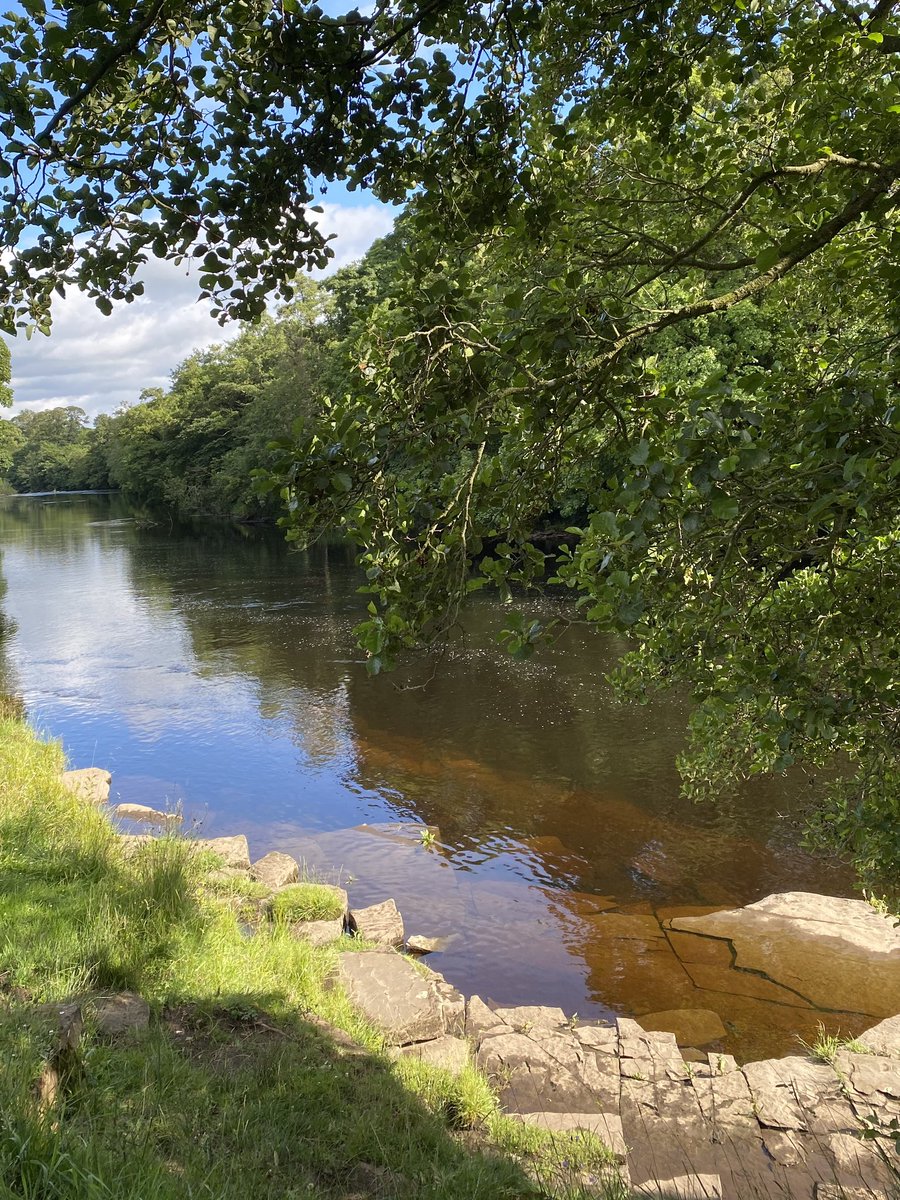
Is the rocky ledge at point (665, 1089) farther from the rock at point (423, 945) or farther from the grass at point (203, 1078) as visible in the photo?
the rock at point (423, 945)

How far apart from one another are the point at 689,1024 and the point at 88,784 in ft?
27.0

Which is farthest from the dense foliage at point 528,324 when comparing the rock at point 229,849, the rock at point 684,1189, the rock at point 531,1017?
the rock at point 229,849

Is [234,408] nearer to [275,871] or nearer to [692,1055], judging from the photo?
[275,871]

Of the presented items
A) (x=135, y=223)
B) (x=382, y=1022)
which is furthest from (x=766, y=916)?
(x=135, y=223)

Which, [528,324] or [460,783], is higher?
[528,324]

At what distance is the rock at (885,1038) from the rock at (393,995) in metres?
3.58

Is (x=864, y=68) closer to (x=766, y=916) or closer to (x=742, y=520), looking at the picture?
(x=742, y=520)

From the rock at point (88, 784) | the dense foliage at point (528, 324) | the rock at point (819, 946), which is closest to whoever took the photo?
the dense foliage at point (528, 324)

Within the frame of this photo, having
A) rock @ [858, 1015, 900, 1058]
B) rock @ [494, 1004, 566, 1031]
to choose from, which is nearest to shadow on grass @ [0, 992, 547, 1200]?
rock @ [494, 1004, 566, 1031]

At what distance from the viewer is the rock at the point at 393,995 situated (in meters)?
6.64

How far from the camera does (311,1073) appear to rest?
509 cm

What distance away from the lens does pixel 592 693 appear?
60.5 ft

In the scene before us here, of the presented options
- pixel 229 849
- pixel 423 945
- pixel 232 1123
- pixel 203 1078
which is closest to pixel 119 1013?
pixel 203 1078

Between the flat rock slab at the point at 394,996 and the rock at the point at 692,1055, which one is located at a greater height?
the flat rock slab at the point at 394,996
